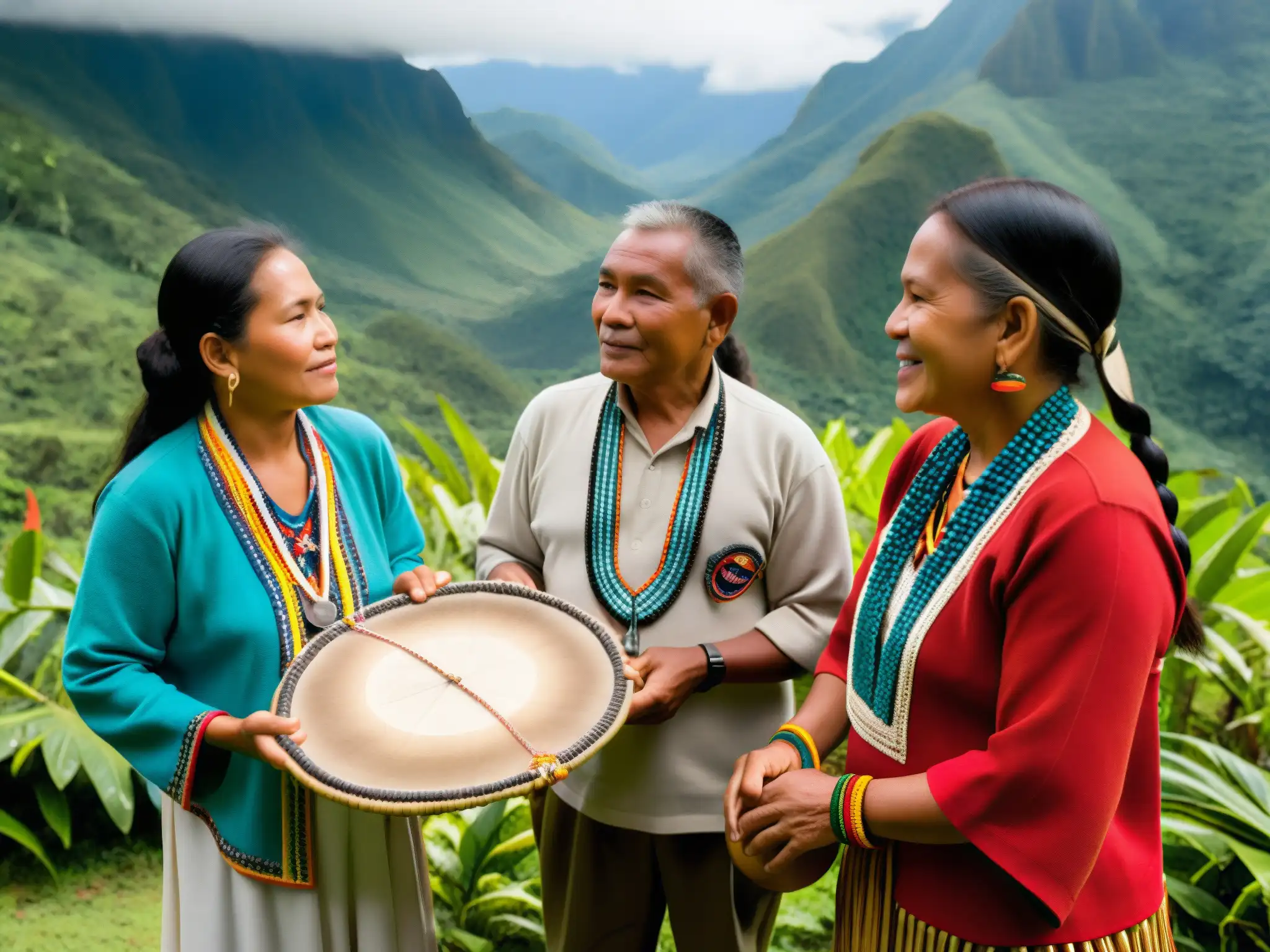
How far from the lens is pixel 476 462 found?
3.90 meters

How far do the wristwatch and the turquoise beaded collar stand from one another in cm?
28

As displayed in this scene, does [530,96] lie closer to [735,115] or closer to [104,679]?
[735,115]

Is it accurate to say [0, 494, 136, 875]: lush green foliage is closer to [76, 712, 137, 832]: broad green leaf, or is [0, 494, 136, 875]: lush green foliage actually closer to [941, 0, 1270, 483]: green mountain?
[76, 712, 137, 832]: broad green leaf

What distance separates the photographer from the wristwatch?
61.1 inches

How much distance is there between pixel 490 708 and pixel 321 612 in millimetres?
323

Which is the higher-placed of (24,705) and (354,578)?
(354,578)

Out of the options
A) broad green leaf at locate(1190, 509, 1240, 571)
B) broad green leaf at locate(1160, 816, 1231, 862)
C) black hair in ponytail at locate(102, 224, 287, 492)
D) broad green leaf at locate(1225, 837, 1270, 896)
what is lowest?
broad green leaf at locate(1160, 816, 1231, 862)

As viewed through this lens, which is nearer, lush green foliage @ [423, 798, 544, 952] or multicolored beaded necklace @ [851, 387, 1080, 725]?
multicolored beaded necklace @ [851, 387, 1080, 725]

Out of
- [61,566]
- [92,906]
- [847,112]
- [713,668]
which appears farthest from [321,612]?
[847,112]

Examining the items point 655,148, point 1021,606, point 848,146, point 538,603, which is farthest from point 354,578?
point 848,146

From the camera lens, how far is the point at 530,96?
6691mm

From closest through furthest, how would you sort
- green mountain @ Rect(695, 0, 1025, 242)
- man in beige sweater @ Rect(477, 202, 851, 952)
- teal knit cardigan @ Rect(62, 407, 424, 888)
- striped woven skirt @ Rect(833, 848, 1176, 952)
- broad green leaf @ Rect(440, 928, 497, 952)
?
striped woven skirt @ Rect(833, 848, 1176, 952), teal knit cardigan @ Rect(62, 407, 424, 888), man in beige sweater @ Rect(477, 202, 851, 952), broad green leaf @ Rect(440, 928, 497, 952), green mountain @ Rect(695, 0, 1025, 242)

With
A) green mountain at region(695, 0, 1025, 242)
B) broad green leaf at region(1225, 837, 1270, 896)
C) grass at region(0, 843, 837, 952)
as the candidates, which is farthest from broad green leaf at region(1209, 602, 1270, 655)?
green mountain at region(695, 0, 1025, 242)

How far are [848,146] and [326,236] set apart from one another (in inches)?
152
